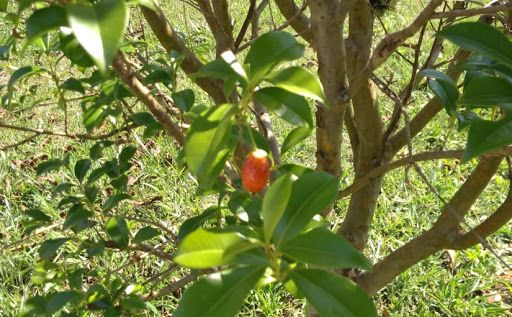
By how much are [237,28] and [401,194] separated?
1.71m

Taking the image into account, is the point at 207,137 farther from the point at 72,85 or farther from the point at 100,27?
the point at 72,85

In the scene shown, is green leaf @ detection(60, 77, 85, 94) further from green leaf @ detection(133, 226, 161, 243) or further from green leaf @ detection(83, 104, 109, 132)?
green leaf @ detection(133, 226, 161, 243)

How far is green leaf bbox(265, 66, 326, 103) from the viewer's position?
0.60m

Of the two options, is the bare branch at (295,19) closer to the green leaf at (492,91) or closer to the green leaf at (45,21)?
the green leaf at (492,91)

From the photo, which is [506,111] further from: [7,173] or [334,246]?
[7,173]

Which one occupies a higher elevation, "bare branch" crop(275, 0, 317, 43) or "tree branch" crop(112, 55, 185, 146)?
"bare branch" crop(275, 0, 317, 43)

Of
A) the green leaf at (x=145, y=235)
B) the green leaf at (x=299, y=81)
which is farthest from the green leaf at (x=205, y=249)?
the green leaf at (x=145, y=235)

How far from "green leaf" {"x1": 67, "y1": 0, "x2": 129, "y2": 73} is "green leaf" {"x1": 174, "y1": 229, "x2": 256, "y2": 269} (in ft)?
0.66

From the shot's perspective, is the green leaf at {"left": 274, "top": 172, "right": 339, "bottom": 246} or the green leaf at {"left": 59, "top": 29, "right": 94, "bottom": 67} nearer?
the green leaf at {"left": 274, "top": 172, "right": 339, "bottom": 246}

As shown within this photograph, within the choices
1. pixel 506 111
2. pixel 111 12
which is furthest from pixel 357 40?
pixel 111 12

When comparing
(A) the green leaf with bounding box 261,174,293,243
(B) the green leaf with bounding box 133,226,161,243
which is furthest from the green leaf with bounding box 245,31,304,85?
(B) the green leaf with bounding box 133,226,161,243

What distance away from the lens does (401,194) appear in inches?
105

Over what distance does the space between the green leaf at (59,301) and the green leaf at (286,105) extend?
0.58 meters

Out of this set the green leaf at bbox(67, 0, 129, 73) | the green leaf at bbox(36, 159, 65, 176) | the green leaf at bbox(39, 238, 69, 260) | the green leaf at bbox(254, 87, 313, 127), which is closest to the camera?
the green leaf at bbox(67, 0, 129, 73)
